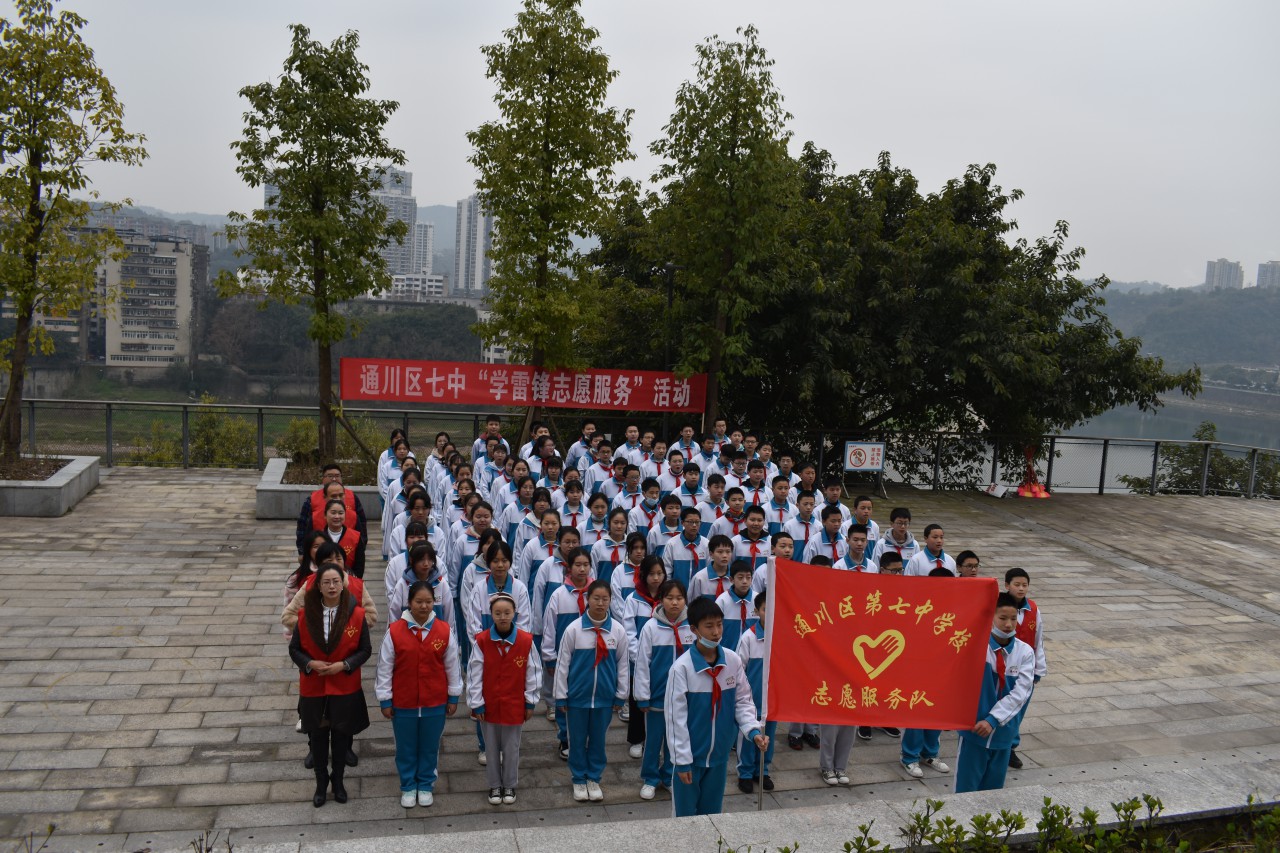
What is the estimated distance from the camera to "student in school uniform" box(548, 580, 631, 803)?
19.7ft

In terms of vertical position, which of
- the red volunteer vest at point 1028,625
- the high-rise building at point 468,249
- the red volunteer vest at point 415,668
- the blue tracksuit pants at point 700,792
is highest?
the high-rise building at point 468,249

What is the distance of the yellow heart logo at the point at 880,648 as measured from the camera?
18.2 feet

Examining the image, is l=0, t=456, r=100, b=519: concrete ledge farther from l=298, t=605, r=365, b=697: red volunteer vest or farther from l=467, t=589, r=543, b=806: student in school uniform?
l=467, t=589, r=543, b=806: student in school uniform

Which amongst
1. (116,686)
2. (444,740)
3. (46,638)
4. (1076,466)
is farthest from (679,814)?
(1076,466)

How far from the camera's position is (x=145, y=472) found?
1516cm

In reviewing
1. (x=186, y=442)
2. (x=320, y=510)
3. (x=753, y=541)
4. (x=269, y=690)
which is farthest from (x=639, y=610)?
(x=186, y=442)

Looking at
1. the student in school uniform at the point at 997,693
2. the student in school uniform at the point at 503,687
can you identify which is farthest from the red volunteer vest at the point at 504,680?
the student in school uniform at the point at 997,693

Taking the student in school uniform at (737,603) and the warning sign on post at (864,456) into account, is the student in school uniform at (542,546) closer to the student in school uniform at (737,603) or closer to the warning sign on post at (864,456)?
the student in school uniform at (737,603)

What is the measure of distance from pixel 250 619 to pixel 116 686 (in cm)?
168

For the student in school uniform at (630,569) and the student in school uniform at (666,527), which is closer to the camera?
the student in school uniform at (630,569)

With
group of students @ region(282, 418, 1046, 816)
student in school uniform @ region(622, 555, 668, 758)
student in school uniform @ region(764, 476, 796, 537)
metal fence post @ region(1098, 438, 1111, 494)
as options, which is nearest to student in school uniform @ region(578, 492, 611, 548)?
group of students @ region(282, 418, 1046, 816)

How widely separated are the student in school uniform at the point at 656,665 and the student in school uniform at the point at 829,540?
2462mm

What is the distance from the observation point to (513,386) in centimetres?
1458

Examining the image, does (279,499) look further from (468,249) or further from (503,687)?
(468,249)
